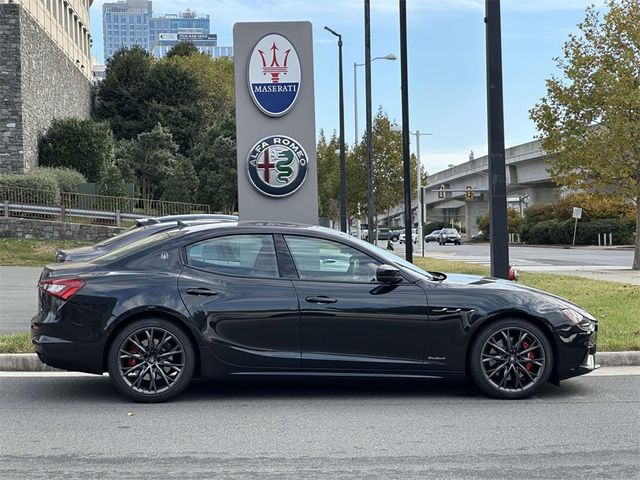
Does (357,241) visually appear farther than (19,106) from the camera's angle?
No

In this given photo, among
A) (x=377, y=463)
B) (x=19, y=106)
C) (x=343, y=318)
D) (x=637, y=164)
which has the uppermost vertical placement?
(x=19, y=106)

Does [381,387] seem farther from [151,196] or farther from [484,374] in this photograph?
[151,196]

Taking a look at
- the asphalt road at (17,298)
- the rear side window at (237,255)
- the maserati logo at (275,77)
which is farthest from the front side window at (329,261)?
the maserati logo at (275,77)

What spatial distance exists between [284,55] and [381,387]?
7203 mm

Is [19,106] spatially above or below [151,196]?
above

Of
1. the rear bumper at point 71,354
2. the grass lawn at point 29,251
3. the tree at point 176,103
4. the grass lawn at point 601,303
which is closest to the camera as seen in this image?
the rear bumper at point 71,354

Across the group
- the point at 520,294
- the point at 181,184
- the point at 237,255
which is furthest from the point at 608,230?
the point at 237,255

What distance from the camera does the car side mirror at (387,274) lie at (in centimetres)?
698

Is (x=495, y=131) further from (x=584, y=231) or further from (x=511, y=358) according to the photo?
(x=584, y=231)

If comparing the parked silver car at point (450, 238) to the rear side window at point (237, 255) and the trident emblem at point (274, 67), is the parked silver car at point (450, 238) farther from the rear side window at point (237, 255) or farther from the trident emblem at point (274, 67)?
the rear side window at point (237, 255)

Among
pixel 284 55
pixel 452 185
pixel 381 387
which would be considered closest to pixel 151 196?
pixel 284 55

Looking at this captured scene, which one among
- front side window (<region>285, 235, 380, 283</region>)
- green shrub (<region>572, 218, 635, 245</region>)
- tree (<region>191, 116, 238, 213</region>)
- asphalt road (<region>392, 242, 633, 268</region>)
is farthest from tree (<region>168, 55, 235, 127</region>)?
front side window (<region>285, 235, 380, 283</region>)

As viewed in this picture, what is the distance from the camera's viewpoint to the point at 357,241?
7.36m

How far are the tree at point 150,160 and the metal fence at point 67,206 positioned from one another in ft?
33.8
